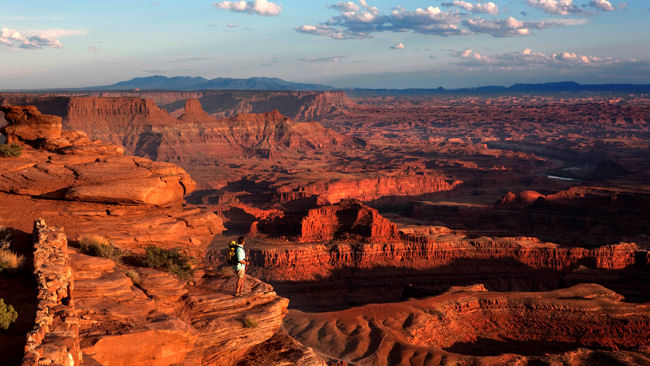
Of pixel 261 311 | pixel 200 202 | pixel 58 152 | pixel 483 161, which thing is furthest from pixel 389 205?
pixel 261 311

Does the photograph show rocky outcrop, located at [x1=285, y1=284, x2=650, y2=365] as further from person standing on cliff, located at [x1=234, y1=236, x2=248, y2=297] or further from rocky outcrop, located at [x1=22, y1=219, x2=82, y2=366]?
rocky outcrop, located at [x1=22, y1=219, x2=82, y2=366]

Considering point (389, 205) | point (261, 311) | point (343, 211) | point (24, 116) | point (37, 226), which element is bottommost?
point (389, 205)

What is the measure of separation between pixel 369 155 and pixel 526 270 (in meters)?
102

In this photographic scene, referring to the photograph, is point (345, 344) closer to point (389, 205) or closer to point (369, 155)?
point (389, 205)

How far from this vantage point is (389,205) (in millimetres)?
94188

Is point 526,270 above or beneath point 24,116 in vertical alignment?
beneath

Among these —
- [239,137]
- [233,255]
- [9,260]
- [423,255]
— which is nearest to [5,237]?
[9,260]

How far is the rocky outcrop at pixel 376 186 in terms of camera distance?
298 feet

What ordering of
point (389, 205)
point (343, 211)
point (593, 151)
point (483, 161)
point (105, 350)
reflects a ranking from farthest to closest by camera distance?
1. point (593, 151)
2. point (483, 161)
3. point (389, 205)
4. point (343, 211)
5. point (105, 350)

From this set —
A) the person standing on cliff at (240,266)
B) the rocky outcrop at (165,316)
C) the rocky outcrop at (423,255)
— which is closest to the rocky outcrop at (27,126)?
the rocky outcrop at (165,316)

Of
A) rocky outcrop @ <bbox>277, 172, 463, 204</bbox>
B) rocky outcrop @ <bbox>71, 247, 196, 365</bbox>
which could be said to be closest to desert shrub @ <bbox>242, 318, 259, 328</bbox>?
rocky outcrop @ <bbox>71, 247, 196, 365</bbox>

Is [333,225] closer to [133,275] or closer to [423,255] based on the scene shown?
[423,255]

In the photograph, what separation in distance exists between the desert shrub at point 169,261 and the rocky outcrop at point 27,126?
1232 centimetres

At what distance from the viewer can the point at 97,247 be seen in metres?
16.6
